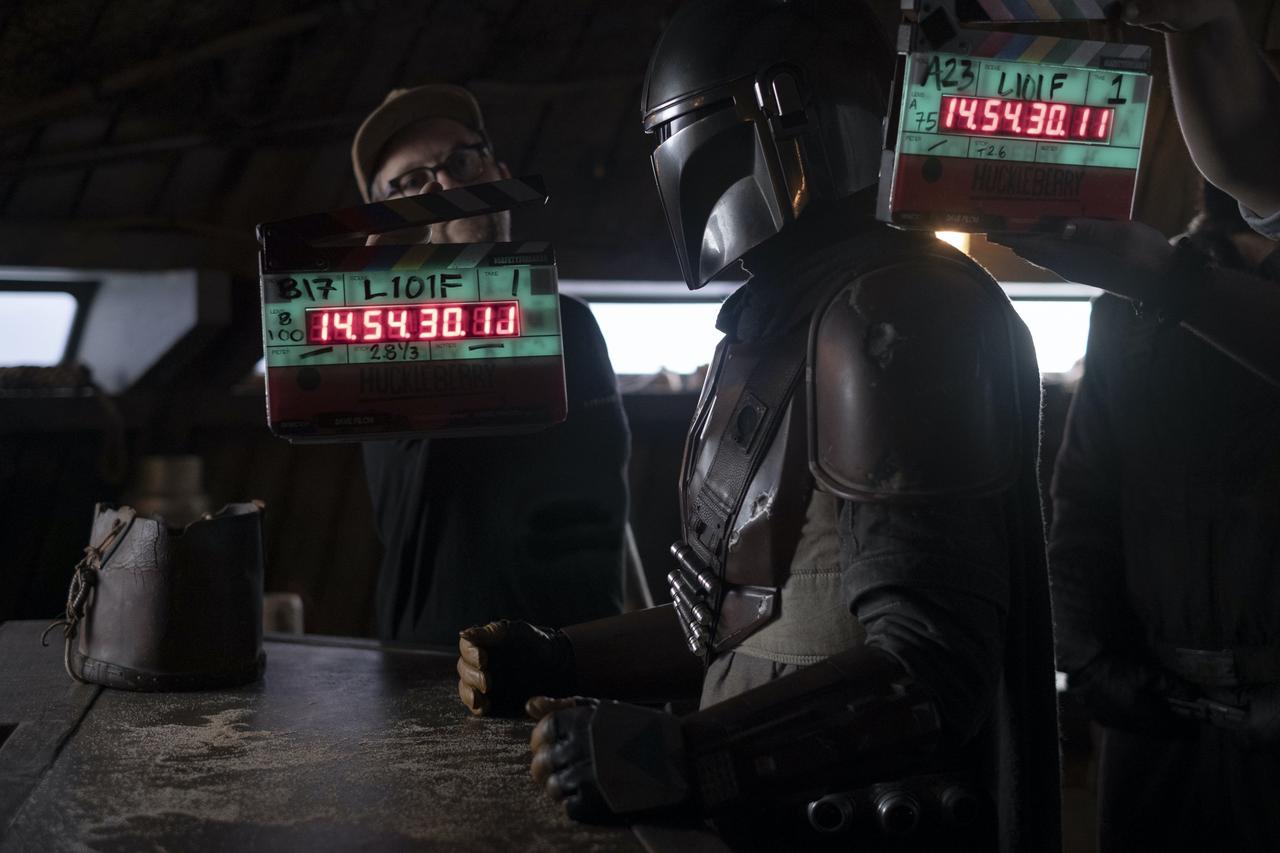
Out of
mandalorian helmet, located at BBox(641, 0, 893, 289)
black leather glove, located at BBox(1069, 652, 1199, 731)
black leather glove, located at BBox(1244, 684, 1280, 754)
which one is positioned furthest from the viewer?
black leather glove, located at BBox(1069, 652, 1199, 731)

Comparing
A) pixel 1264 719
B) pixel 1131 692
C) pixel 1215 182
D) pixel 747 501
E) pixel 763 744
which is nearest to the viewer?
pixel 763 744

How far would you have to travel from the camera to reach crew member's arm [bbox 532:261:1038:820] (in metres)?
1.08

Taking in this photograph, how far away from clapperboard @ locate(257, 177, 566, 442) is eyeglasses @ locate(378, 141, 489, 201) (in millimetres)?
614

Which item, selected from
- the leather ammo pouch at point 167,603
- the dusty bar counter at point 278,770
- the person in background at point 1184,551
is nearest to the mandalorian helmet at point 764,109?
the person in background at point 1184,551

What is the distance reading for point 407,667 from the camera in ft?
6.17

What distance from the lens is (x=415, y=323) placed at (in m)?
1.61

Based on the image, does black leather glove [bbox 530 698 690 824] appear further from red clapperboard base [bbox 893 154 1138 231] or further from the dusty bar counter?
red clapperboard base [bbox 893 154 1138 231]

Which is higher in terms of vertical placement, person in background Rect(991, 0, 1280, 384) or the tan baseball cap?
the tan baseball cap

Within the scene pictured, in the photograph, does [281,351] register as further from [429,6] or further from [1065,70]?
[429,6]

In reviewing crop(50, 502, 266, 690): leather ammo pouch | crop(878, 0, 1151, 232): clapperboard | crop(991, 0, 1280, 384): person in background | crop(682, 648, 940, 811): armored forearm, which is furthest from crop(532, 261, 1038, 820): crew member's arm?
crop(50, 502, 266, 690): leather ammo pouch

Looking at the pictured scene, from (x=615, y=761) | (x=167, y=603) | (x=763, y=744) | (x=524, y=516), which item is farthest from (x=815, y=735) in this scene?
(x=524, y=516)

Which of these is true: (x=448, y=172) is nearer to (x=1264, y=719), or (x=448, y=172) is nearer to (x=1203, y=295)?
(x=1203, y=295)

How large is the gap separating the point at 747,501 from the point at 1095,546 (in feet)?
3.00

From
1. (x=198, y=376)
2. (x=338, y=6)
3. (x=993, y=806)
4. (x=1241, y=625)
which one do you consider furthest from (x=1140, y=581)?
(x=198, y=376)
